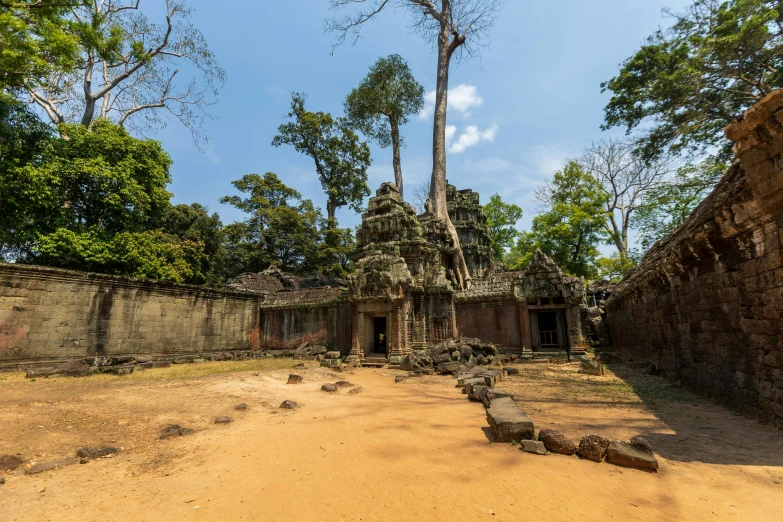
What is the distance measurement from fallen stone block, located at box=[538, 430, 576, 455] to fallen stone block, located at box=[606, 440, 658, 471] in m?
0.38

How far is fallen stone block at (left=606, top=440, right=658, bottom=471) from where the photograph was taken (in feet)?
11.8

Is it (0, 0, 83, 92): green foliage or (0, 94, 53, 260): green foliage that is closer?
(0, 0, 83, 92): green foliage

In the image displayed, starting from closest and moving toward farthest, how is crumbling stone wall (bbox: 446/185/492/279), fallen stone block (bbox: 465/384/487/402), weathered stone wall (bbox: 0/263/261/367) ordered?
fallen stone block (bbox: 465/384/487/402) < weathered stone wall (bbox: 0/263/261/367) < crumbling stone wall (bbox: 446/185/492/279)

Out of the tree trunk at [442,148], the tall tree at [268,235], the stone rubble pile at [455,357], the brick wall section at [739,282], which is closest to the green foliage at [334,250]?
the tall tree at [268,235]

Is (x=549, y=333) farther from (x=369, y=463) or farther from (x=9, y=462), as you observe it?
(x=9, y=462)

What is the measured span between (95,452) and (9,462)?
705mm

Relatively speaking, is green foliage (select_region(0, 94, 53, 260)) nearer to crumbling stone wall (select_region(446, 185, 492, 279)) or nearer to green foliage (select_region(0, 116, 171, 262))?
green foliage (select_region(0, 116, 171, 262))

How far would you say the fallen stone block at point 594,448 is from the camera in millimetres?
3855

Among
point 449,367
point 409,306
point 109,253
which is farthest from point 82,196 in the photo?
point 449,367

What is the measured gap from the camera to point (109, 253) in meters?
15.9

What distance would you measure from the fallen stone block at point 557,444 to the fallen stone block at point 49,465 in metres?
5.48

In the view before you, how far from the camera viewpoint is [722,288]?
5930mm

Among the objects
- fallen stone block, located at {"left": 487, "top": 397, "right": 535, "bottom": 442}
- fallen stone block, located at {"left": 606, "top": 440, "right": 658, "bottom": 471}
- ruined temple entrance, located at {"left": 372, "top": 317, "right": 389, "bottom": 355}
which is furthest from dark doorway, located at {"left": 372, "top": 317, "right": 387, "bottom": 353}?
fallen stone block, located at {"left": 606, "top": 440, "right": 658, "bottom": 471}

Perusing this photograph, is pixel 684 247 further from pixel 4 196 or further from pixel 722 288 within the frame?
pixel 4 196
